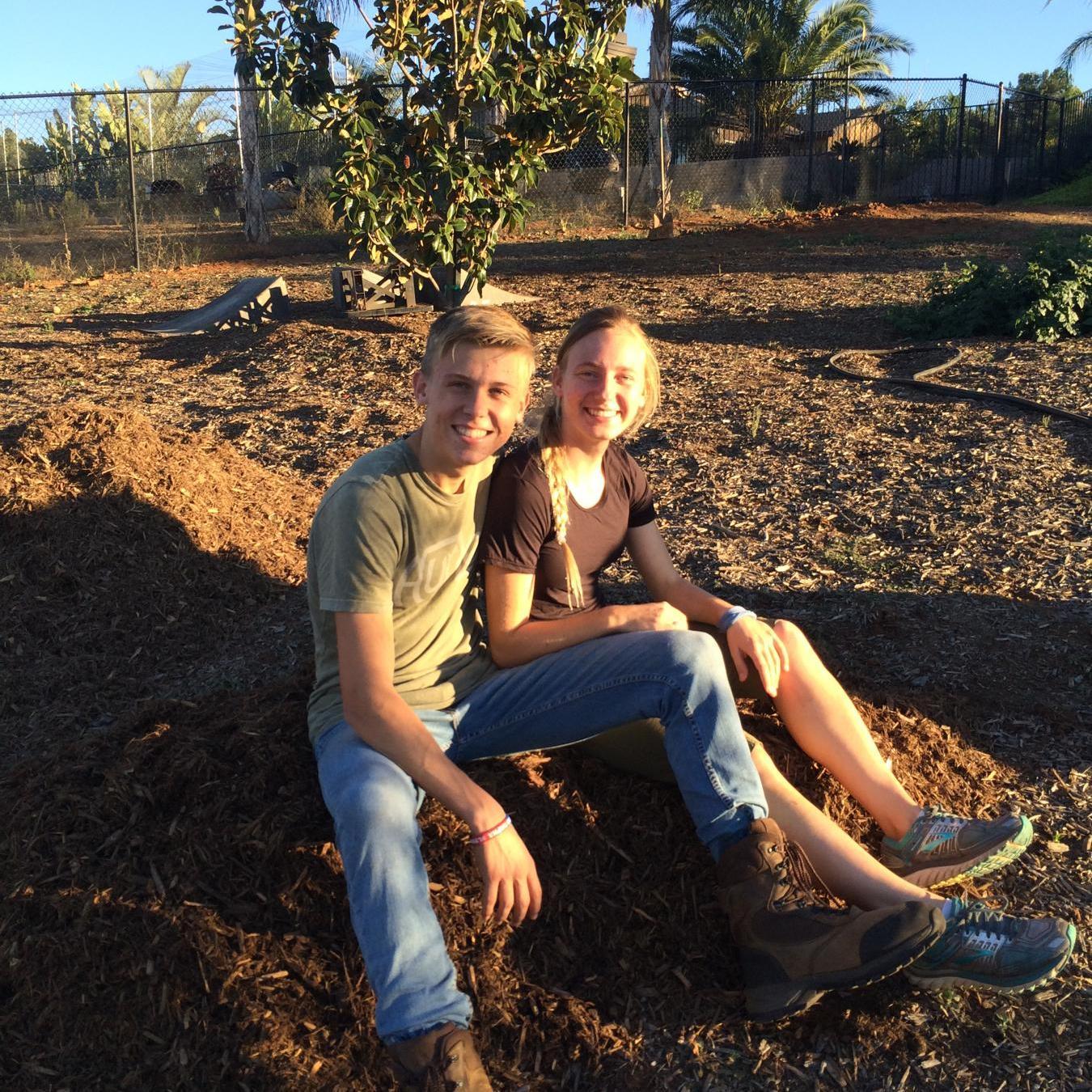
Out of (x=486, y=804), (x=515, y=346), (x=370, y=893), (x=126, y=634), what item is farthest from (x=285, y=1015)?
(x=126, y=634)

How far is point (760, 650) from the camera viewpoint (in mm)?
2604

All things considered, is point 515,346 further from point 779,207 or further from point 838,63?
point 838,63

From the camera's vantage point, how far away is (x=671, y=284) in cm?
1127

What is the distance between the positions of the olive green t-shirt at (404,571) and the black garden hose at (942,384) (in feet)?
16.3

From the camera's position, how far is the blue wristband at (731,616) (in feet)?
8.82

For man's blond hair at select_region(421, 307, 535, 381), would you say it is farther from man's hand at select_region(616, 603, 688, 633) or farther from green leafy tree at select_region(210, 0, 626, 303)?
green leafy tree at select_region(210, 0, 626, 303)

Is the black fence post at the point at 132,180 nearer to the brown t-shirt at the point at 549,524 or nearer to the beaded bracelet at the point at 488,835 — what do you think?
the brown t-shirt at the point at 549,524

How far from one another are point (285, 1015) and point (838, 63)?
3489cm

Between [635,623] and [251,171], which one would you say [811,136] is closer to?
[251,171]

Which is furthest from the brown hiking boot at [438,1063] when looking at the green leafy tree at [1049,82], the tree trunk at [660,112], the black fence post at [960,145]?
the green leafy tree at [1049,82]

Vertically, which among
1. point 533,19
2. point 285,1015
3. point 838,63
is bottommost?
point 285,1015

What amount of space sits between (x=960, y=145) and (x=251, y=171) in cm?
1302

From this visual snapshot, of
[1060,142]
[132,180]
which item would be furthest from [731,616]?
[1060,142]

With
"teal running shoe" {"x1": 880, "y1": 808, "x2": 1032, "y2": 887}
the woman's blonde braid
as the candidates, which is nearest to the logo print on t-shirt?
the woman's blonde braid
